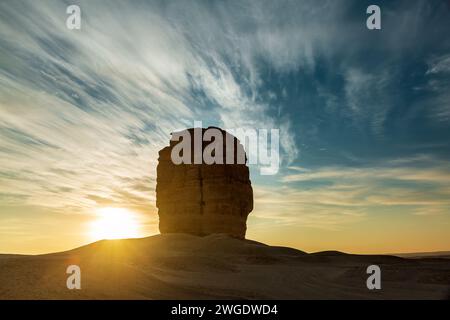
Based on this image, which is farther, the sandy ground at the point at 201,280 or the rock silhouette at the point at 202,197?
the rock silhouette at the point at 202,197

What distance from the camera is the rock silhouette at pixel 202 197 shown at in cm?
3966

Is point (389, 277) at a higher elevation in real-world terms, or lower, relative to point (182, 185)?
lower

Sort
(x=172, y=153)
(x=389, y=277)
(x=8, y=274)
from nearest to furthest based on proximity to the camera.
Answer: (x=8, y=274)
(x=389, y=277)
(x=172, y=153)

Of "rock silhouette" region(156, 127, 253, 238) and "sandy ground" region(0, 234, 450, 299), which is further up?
"rock silhouette" region(156, 127, 253, 238)

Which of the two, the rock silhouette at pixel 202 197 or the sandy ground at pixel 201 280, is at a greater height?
the rock silhouette at pixel 202 197

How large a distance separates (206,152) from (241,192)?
6656 mm

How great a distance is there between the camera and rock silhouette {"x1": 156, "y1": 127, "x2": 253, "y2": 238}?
3966cm

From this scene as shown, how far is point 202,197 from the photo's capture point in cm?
4044

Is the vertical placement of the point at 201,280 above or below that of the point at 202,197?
below

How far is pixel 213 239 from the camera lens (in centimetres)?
3344

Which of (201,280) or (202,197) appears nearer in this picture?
(201,280)
